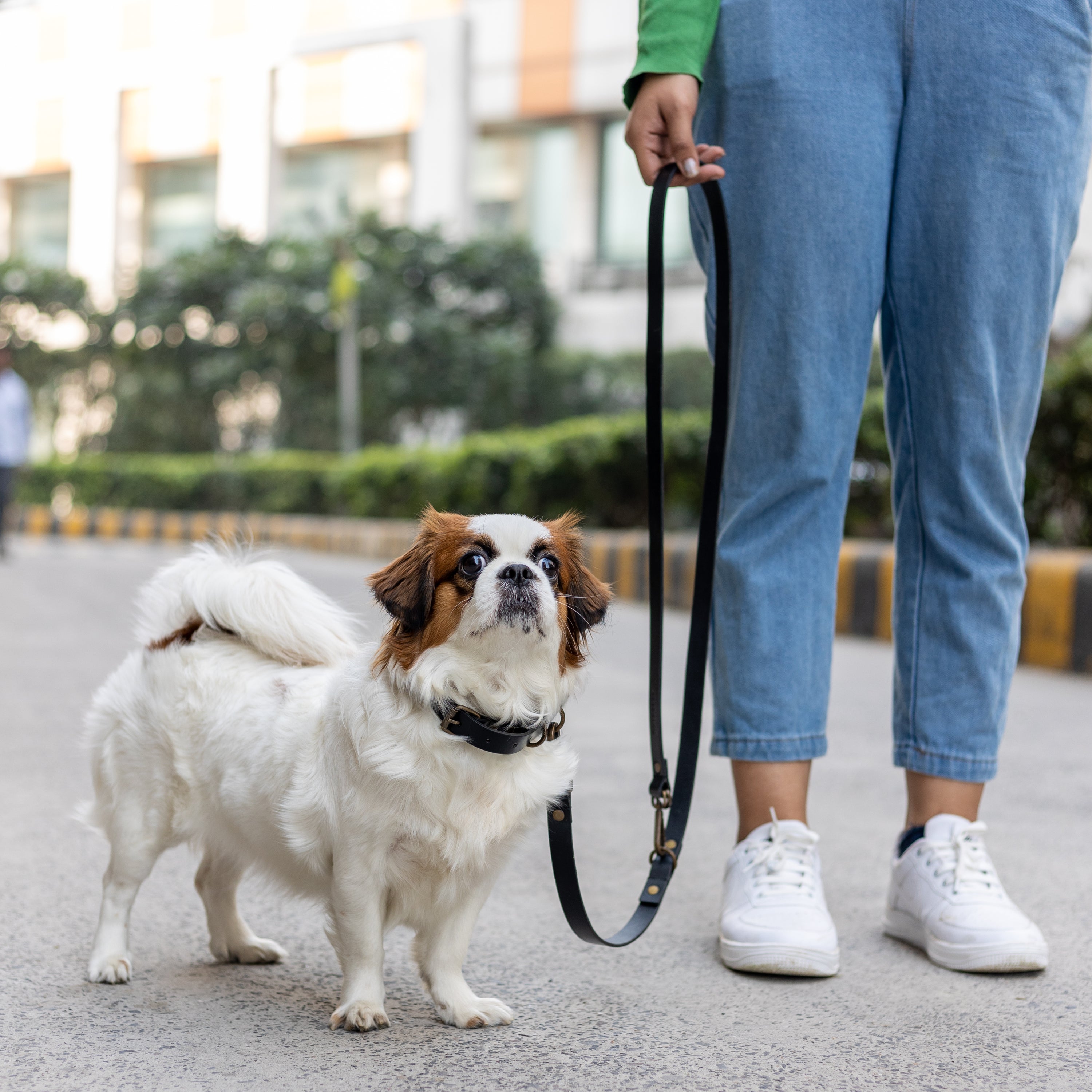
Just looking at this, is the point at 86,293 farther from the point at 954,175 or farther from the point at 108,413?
the point at 954,175

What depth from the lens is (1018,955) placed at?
1.90m

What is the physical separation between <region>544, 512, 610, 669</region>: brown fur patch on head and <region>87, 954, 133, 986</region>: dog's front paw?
0.75m

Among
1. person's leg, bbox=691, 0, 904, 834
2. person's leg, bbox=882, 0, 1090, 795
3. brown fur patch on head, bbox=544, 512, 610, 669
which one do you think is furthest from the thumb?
brown fur patch on head, bbox=544, 512, 610, 669

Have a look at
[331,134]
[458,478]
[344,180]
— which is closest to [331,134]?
[331,134]

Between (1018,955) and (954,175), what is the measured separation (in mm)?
1164

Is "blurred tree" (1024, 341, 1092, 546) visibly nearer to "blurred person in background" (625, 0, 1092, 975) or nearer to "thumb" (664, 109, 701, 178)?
"blurred person in background" (625, 0, 1092, 975)

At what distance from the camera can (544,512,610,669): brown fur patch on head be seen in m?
1.81

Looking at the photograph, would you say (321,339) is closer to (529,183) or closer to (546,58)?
(529,183)

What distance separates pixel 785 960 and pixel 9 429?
10979mm

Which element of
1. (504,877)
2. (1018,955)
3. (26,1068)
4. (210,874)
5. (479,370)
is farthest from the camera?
(479,370)

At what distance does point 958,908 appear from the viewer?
197 cm

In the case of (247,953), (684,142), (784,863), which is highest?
(684,142)

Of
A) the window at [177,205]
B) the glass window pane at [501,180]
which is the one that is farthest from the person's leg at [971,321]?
the window at [177,205]

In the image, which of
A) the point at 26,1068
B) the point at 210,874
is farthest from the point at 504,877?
the point at 26,1068
